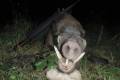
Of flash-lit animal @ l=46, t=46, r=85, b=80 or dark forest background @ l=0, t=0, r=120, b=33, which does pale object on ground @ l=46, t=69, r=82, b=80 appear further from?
dark forest background @ l=0, t=0, r=120, b=33

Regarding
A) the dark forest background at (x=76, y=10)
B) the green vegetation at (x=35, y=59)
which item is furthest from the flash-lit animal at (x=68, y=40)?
the dark forest background at (x=76, y=10)

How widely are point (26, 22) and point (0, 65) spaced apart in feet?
5.49

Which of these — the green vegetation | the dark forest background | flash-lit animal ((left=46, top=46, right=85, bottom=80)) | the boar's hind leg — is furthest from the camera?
the dark forest background

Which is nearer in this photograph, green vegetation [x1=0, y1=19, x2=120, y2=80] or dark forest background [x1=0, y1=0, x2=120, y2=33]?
green vegetation [x1=0, y1=19, x2=120, y2=80]

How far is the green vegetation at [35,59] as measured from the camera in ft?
14.8

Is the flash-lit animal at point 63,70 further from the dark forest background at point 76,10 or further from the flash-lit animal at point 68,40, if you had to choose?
the dark forest background at point 76,10

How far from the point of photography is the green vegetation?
14.8ft

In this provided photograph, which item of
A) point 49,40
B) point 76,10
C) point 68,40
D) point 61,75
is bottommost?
point 61,75

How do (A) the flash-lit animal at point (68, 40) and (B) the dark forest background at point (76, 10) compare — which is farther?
(B) the dark forest background at point (76, 10)

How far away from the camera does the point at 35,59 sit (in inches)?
191

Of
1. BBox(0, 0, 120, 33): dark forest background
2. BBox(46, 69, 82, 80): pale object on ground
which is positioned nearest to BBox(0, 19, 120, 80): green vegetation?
BBox(46, 69, 82, 80): pale object on ground

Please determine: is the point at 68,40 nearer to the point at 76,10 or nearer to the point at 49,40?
the point at 49,40

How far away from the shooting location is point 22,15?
20.8 feet

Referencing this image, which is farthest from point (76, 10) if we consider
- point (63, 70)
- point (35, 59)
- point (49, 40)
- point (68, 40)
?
point (63, 70)
